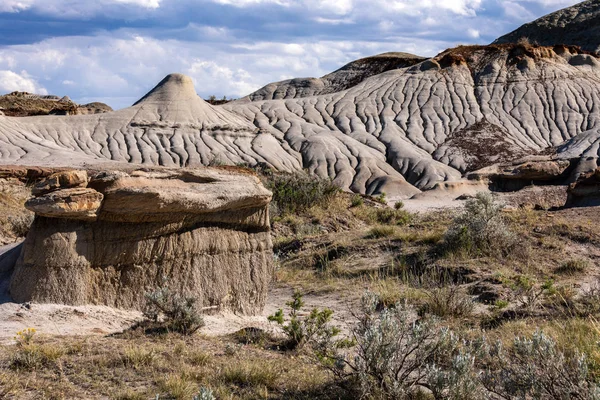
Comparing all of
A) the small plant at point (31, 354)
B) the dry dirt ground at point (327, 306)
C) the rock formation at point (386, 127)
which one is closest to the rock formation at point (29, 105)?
the rock formation at point (386, 127)

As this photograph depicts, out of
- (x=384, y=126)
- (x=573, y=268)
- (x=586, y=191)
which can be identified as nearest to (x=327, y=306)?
(x=573, y=268)

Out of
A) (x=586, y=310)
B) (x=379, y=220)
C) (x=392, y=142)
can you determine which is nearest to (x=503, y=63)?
(x=392, y=142)

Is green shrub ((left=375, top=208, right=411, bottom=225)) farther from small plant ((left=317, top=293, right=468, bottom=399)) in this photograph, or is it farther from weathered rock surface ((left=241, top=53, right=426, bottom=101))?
→ weathered rock surface ((left=241, top=53, right=426, bottom=101))

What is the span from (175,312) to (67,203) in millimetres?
1491

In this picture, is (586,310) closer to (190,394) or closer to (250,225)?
(250,225)

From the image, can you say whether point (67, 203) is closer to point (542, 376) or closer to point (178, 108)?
point (542, 376)

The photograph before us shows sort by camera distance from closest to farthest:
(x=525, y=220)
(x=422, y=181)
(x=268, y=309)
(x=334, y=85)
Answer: (x=268, y=309) → (x=525, y=220) → (x=422, y=181) → (x=334, y=85)

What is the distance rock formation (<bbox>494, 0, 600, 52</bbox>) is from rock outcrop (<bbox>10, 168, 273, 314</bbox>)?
84358mm

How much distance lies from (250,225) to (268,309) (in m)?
1.42

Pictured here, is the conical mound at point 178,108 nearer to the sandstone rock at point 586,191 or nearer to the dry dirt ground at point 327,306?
the sandstone rock at point 586,191

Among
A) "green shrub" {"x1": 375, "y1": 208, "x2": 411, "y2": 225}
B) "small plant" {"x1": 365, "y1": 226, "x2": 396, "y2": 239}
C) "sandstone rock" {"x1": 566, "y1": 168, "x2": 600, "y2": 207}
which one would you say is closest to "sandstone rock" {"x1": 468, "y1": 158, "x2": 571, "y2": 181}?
"sandstone rock" {"x1": 566, "y1": 168, "x2": 600, "y2": 207}

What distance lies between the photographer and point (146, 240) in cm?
721

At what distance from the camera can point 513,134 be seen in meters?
48.1

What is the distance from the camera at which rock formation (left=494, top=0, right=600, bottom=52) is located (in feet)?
280
